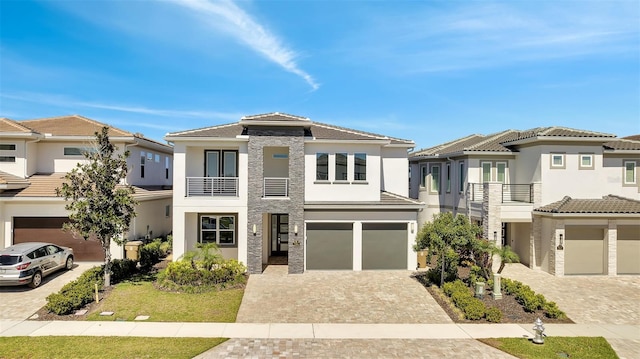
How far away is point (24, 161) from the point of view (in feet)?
67.1

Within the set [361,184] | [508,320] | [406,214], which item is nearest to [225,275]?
[361,184]

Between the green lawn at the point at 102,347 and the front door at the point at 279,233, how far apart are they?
10.6 metres

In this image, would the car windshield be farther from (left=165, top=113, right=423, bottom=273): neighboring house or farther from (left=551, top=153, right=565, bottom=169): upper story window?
(left=551, top=153, right=565, bottom=169): upper story window

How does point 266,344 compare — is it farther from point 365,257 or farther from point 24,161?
point 24,161

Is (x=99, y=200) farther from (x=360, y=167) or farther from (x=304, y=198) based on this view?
(x=360, y=167)

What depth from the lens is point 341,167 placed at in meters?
19.3

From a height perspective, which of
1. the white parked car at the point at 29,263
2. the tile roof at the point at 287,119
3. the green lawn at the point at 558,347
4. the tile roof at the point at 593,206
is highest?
the tile roof at the point at 287,119

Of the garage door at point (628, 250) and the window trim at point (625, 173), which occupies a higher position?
the window trim at point (625, 173)

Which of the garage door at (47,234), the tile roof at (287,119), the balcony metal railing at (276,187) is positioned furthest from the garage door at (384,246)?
the garage door at (47,234)

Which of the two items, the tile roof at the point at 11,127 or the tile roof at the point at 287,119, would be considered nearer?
the tile roof at the point at 287,119

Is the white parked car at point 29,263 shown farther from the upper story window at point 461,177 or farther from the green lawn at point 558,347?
the upper story window at point 461,177

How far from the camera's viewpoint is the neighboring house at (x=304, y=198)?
18.3 m

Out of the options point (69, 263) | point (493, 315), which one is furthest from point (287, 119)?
point (69, 263)

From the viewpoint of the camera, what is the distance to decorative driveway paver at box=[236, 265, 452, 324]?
42.2ft
